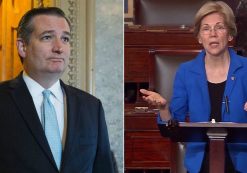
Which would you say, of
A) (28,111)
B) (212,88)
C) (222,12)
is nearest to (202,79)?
(212,88)

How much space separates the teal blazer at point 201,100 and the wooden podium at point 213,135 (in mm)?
150

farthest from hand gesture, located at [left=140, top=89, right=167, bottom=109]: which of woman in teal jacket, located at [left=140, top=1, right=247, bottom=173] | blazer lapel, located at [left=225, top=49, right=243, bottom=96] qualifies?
blazer lapel, located at [left=225, top=49, right=243, bottom=96]

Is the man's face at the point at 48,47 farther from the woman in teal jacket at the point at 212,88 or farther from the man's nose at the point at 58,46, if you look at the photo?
the woman in teal jacket at the point at 212,88

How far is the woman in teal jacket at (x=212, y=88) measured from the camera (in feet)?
7.89

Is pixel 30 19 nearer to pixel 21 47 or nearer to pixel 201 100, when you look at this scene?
pixel 21 47

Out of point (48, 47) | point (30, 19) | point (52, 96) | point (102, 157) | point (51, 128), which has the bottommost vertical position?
point (102, 157)

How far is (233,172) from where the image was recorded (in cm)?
238

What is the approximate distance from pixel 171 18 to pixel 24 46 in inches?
141

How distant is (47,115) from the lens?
190cm

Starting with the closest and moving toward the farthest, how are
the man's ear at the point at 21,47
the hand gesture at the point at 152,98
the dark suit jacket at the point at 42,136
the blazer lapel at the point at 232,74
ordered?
1. the dark suit jacket at the point at 42,136
2. the man's ear at the point at 21,47
3. the hand gesture at the point at 152,98
4. the blazer lapel at the point at 232,74

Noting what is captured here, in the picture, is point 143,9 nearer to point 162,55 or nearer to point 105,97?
point 162,55

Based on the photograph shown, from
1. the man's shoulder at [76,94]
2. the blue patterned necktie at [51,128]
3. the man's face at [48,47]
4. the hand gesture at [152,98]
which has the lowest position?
the blue patterned necktie at [51,128]

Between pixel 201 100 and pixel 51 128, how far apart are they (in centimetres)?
81

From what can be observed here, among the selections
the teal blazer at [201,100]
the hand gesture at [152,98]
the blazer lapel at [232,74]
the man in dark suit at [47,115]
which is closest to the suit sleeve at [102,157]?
the man in dark suit at [47,115]
